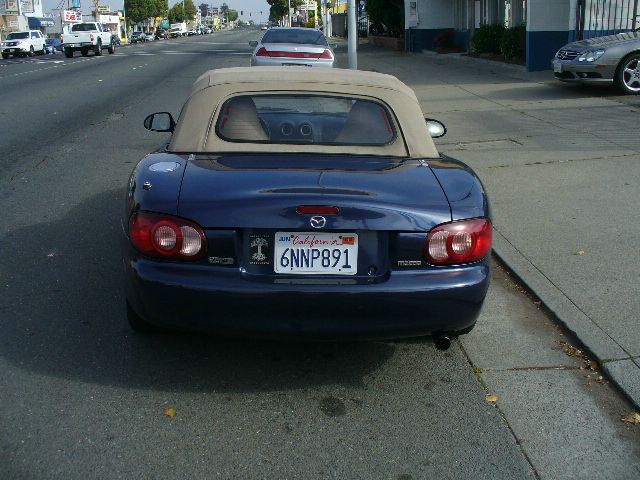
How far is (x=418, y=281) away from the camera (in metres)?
3.72

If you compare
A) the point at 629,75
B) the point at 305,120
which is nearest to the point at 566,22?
the point at 629,75

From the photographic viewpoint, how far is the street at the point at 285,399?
3.38 metres

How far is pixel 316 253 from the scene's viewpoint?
12.1 feet

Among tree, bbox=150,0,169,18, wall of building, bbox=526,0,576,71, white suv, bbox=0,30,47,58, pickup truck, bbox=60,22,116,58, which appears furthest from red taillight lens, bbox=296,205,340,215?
tree, bbox=150,0,169,18

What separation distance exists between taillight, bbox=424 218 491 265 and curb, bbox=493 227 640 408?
968 mm

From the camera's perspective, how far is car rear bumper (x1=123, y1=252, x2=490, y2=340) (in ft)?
12.0

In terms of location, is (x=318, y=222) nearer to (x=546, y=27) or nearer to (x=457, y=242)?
(x=457, y=242)

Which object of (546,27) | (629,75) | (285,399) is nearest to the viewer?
(285,399)

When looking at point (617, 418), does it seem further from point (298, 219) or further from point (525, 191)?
point (525, 191)

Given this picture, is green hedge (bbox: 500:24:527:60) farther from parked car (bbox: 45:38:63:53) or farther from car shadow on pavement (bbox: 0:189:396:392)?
parked car (bbox: 45:38:63:53)

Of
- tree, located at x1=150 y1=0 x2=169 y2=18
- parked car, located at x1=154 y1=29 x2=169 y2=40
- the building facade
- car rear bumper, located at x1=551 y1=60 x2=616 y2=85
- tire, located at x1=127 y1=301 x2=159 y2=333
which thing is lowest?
tire, located at x1=127 y1=301 x2=159 y2=333

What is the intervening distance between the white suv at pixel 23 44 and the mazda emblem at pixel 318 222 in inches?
2018

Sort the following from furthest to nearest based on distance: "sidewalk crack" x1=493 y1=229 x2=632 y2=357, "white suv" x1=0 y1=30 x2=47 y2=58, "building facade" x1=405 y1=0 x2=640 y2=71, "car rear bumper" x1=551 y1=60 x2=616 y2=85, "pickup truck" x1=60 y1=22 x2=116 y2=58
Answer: "white suv" x1=0 y1=30 x2=47 y2=58
"pickup truck" x1=60 y1=22 x2=116 y2=58
"building facade" x1=405 y1=0 x2=640 y2=71
"car rear bumper" x1=551 y1=60 x2=616 y2=85
"sidewalk crack" x1=493 y1=229 x2=632 y2=357

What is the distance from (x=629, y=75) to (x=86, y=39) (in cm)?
3461
